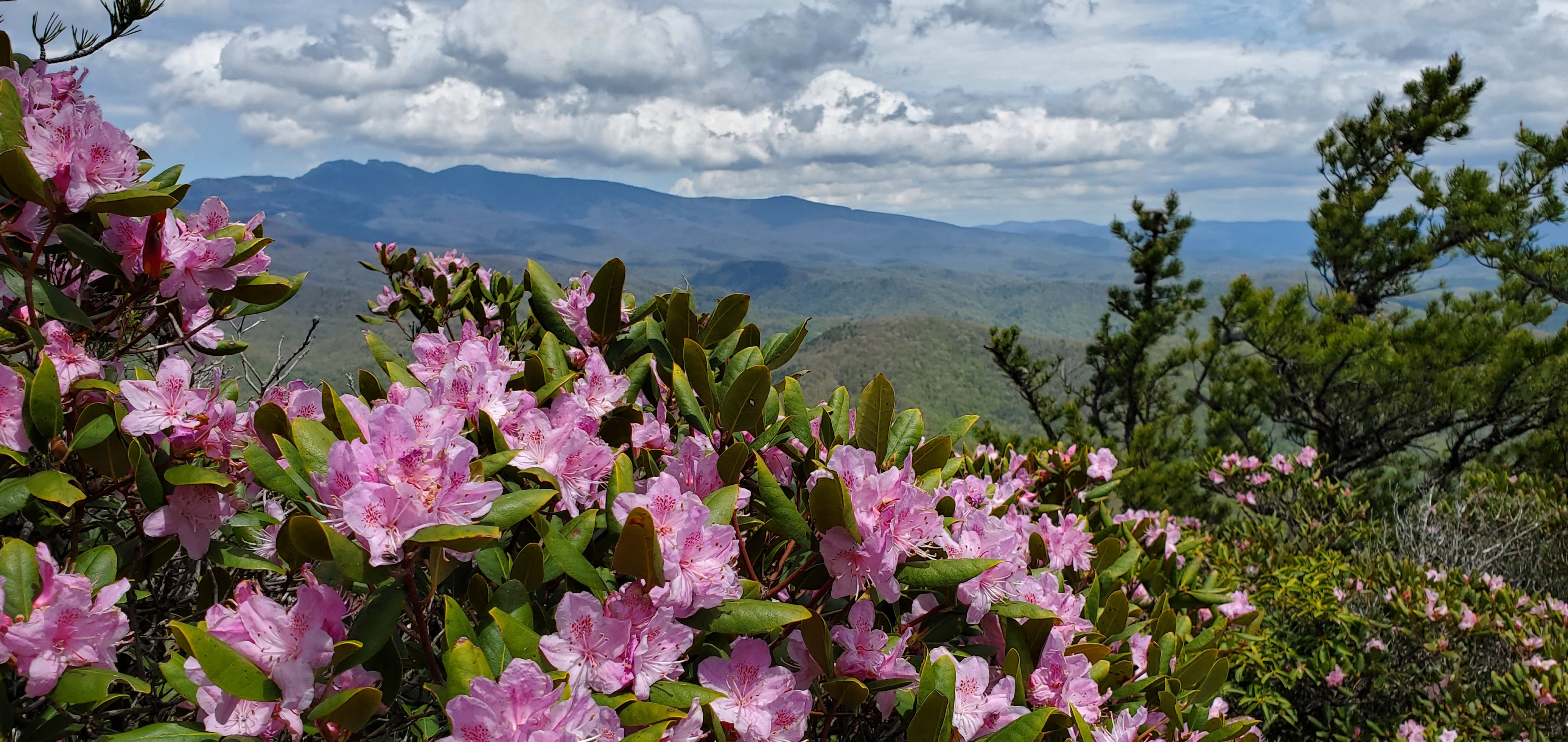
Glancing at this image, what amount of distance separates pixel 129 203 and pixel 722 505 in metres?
1.07

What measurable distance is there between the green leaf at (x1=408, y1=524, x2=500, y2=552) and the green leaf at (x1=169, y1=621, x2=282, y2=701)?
0.75 ft

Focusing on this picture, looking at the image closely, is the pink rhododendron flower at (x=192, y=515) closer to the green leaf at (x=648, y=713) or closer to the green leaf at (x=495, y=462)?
the green leaf at (x=495, y=462)

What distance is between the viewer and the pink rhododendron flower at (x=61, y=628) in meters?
1.05

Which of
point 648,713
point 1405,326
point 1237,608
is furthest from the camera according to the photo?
point 1405,326

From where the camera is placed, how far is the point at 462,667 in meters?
0.95

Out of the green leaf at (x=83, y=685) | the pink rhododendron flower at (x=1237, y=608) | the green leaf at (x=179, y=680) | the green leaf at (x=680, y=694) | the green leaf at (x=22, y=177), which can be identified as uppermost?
the green leaf at (x=22, y=177)

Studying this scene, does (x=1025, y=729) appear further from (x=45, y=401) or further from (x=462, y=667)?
(x=45, y=401)

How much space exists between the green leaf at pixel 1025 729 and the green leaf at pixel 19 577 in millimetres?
1346

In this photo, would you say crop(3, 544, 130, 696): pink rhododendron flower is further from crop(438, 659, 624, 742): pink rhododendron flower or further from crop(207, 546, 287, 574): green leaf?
crop(438, 659, 624, 742): pink rhododendron flower

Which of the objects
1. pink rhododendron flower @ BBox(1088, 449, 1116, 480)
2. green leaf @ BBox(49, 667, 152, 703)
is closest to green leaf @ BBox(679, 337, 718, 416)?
green leaf @ BBox(49, 667, 152, 703)

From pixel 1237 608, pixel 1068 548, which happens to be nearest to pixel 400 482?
pixel 1068 548

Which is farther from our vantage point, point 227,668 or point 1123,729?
point 1123,729

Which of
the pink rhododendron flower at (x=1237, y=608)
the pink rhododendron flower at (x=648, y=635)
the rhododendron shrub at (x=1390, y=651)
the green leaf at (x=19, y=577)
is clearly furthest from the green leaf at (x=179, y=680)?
the rhododendron shrub at (x=1390, y=651)

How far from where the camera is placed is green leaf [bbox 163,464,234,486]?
1119mm
